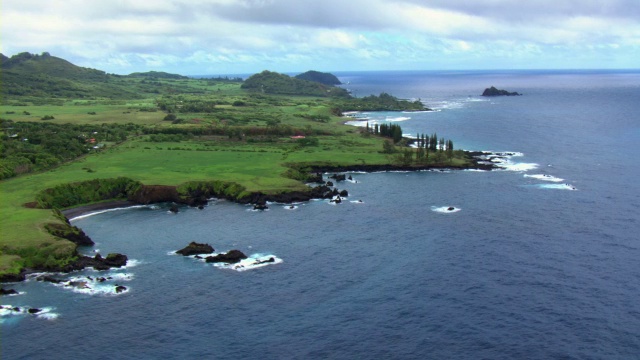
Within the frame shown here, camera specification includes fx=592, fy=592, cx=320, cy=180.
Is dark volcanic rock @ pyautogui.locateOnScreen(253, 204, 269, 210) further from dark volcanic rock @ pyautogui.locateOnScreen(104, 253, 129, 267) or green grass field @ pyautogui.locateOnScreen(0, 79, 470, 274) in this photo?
dark volcanic rock @ pyautogui.locateOnScreen(104, 253, 129, 267)

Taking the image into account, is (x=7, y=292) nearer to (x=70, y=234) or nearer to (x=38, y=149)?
(x=70, y=234)

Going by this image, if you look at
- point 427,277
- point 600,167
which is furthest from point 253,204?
point 600,167

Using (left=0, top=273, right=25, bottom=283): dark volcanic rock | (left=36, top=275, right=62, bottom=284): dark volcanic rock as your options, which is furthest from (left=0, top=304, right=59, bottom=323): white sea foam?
(left=0, top=273, right=25, bottom=283): dark volcanic rock

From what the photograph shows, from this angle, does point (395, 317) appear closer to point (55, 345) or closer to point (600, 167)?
point (55, 345)

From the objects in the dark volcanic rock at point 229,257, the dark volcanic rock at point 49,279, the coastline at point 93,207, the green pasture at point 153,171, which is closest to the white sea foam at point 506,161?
the green pasture at point 153,171

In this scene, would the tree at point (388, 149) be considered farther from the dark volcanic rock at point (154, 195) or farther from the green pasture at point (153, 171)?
the dark volcanic rock at point (154, 195)

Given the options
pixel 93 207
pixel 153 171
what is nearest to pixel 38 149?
pixel 153 171
